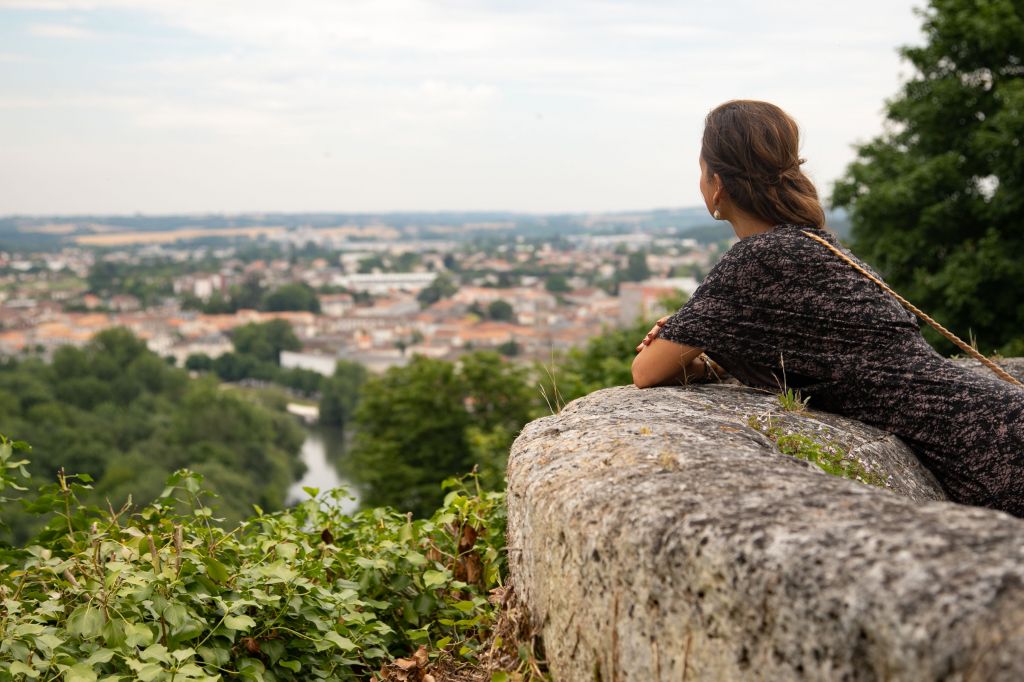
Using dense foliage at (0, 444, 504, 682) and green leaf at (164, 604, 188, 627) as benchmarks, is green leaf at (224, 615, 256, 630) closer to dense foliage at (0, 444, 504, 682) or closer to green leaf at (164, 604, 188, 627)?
dense foliage at (0, 444, 504, 682)

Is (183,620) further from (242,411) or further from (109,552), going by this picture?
(242,411)

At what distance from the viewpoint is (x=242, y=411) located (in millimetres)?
55375

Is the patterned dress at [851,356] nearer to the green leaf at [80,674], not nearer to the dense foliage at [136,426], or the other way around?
the green leaf at [80,674]

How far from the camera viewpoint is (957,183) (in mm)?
15383

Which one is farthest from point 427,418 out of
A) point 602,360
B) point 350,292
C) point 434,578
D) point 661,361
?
point 350,292

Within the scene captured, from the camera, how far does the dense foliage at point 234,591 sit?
2918mm

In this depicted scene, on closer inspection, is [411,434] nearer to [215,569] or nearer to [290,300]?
[215,569]

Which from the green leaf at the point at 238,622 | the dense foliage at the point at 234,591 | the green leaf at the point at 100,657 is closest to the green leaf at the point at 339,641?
the dense foliage at the point at 234,591

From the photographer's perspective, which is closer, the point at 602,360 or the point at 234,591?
the point at 234,591

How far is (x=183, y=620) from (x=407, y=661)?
72 cm

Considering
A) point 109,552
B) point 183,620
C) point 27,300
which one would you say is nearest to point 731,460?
point 183,620

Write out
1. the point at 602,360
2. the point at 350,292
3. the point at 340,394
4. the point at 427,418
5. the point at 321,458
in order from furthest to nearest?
the point at 350,292 < the point at 340,394 < the point at 321,458 < the point at 427,418 < the point at 602,360

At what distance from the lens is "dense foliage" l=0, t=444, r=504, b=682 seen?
2.92 metres

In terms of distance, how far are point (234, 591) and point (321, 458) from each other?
69647 millimetres
